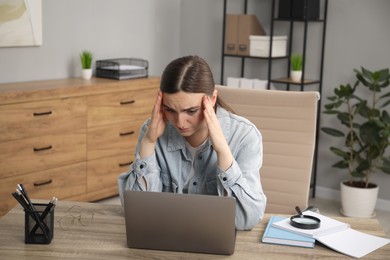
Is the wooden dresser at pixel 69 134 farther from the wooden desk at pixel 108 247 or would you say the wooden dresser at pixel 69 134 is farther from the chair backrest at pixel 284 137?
the wooden desk at pixel 108 247

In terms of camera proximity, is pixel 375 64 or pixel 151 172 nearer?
pixel 151 172

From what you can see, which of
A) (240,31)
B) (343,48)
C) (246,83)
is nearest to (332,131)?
(343,48)

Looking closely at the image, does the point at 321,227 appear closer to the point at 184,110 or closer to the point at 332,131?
the point at 184,110

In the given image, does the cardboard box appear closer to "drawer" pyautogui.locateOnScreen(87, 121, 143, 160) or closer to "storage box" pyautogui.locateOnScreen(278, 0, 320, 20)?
"storage box" pyautogui.locateOnScreen(278, 0, 320, 20)

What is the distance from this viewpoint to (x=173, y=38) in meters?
5.60

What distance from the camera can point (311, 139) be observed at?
8.42 ft

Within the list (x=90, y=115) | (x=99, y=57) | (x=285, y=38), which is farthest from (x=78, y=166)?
(x=285, y=38)

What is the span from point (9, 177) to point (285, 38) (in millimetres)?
2164

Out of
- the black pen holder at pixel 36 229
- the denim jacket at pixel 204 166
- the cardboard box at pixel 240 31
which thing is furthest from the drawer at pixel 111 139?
the black pen holder at pixel 36 229

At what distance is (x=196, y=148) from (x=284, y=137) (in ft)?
1.62

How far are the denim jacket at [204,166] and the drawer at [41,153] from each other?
6.52 ft

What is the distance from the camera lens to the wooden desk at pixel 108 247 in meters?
1.85

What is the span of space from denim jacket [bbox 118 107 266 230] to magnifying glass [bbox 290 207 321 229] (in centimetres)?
11

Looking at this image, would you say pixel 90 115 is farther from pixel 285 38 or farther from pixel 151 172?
pixel 151 172
